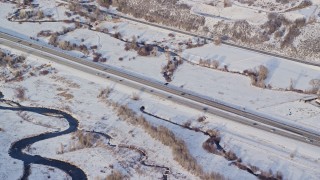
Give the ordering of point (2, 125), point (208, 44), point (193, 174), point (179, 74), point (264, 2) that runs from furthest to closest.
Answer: point (264, 2)
point (208, 44)
point (179, 74)
point (2, 125)
point (193, 174)

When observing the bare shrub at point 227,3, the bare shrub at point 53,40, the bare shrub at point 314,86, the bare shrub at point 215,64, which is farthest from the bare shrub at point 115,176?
the bare shrub at point 227,3

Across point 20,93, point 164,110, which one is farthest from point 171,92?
point 20,93

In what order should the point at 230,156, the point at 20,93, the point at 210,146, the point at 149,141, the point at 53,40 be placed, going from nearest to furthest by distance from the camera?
1. the point at 230,156
2. the point at 210,146
3. the point at 149,141
4. the point at 20,93
5. the point at 53,40

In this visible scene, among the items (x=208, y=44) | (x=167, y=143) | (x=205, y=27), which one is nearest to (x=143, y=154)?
(x=167, y=143)

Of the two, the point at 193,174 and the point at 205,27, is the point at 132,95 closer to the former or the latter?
the point at 193,174

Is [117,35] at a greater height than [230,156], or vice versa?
[117,35]

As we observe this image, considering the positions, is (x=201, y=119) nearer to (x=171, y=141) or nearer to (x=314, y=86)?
(x=171, y=141)

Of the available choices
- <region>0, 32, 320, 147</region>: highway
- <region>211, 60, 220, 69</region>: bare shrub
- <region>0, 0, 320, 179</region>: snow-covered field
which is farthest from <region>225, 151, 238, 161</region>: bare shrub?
<region>211, 60, 220, 69</region>: bare shrub
